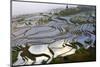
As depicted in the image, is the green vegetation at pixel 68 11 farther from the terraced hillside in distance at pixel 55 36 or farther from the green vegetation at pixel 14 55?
the green vegetation at pixel 14 55

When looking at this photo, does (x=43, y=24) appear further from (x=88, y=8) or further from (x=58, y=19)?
(x=88, y=8)

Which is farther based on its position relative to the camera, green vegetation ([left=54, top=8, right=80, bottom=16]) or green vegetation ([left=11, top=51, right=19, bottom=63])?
green vegetation ([left=54, top=8, right=80, bottom=16])

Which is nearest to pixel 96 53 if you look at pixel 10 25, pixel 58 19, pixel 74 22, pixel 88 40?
pixel 88 40

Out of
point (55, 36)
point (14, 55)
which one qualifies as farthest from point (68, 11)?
point (14, 55)

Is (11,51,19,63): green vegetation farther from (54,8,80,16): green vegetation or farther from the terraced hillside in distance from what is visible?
(54,8,80,16): green vegetation

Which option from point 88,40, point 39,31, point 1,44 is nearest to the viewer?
point 1,44

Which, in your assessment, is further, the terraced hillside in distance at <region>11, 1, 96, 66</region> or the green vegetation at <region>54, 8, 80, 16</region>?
the green vegetation at <region>54, 8, 80, 16</region>

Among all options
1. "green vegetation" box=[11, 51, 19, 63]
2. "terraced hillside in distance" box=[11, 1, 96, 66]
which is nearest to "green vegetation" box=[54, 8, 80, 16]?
"terraced hillside in distance" box=[11, 1, 96, 66]

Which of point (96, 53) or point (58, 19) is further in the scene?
point (96, 53)

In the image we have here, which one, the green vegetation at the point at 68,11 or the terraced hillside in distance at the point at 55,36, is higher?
the green vegetation at the point at 68,11

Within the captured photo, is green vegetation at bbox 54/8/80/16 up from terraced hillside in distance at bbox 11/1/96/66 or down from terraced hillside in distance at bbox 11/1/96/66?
up

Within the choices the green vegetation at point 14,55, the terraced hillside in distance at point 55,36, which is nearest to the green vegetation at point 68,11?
the terraced hillside in distance at point 55,36
